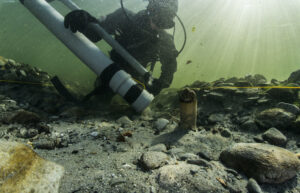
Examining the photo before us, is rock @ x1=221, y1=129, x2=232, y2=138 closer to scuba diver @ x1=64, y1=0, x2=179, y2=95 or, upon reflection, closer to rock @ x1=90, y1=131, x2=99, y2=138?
rock @ x1=90, y1=131, x2=99, y2=138

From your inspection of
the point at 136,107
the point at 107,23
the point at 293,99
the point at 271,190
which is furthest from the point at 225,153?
the point at 107,23

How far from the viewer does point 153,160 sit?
1624 mm

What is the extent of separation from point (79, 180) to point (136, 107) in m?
2.23

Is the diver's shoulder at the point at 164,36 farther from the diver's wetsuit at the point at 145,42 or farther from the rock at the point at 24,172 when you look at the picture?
the rock at the point at 24,172

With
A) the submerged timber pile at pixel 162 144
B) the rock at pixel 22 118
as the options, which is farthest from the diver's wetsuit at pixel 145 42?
the rock at pixel 22 118

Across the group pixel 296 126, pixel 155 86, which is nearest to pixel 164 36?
pixel 155 86

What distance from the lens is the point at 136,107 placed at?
3496mm

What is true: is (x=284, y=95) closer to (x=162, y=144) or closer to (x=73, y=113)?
(x=162, y=144)

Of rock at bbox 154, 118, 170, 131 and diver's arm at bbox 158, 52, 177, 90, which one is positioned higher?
diver's arm at bbox 158, 52, 177, 90

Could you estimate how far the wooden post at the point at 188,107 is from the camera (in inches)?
97.7

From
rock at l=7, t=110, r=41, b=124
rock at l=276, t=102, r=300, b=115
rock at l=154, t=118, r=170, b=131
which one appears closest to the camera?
rock at l=7, t=110, r=41, b=124

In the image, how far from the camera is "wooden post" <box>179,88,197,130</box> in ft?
8.14

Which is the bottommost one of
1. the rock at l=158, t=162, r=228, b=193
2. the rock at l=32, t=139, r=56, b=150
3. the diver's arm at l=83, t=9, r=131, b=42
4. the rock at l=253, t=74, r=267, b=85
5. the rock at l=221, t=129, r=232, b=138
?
the rock at l=32, t=139, r=56, b=150

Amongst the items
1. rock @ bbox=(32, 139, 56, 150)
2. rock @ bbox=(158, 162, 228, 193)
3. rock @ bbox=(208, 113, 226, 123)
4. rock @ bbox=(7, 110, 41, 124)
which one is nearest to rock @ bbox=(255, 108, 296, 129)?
rock @ bbox=(208, 113, 226, 123)
